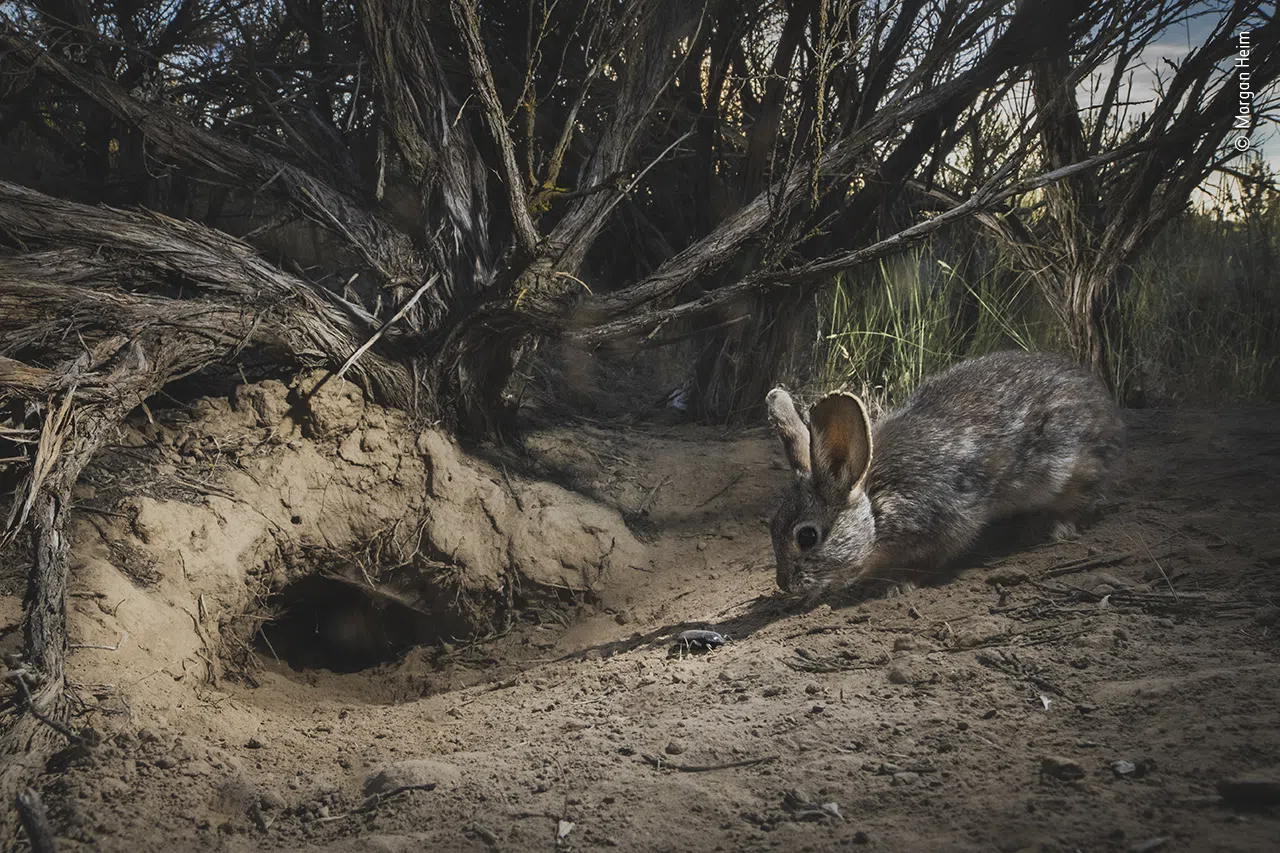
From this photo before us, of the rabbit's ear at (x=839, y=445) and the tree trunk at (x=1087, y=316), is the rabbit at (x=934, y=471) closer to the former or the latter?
the rabbit's ear at (x=839, y=445)

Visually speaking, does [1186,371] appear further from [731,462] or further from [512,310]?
[512,310]

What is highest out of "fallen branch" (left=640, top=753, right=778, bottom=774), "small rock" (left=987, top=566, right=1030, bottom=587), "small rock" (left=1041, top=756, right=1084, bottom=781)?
"small rock" (left=987, top=566, right=1030, bottom=587)

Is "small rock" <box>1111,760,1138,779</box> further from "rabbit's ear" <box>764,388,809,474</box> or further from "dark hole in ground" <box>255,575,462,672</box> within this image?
"dark hole in ground" <box>255,575,462,672</box>

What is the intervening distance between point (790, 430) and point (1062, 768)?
208 centimetres

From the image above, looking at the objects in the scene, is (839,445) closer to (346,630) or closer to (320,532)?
(320,532)

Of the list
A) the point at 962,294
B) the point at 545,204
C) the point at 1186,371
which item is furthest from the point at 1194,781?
the point at 1186,371

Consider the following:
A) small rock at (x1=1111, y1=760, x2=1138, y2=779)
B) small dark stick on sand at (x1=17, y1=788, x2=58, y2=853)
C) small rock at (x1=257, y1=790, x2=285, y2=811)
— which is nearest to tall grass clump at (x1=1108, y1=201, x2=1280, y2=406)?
small rock at (x1=1111, y1=760, x2=1138, y2=779)

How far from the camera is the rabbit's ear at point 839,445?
3828 mm

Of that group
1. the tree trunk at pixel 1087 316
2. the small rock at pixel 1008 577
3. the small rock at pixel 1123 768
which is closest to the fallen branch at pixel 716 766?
the small rock at pixel 1123 768

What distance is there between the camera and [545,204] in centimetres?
430

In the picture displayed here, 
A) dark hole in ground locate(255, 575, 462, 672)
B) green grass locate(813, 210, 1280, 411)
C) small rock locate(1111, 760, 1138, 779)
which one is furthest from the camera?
green grass locate(813, 210, 1280, 411)

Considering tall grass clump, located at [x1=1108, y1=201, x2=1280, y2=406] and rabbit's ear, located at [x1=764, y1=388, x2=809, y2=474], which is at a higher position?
tall grass clump, located at [x1=1108, y1=201, x2=1280, y2=406]

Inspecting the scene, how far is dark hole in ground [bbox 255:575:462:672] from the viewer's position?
5.00m

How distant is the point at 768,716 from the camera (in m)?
2.91
